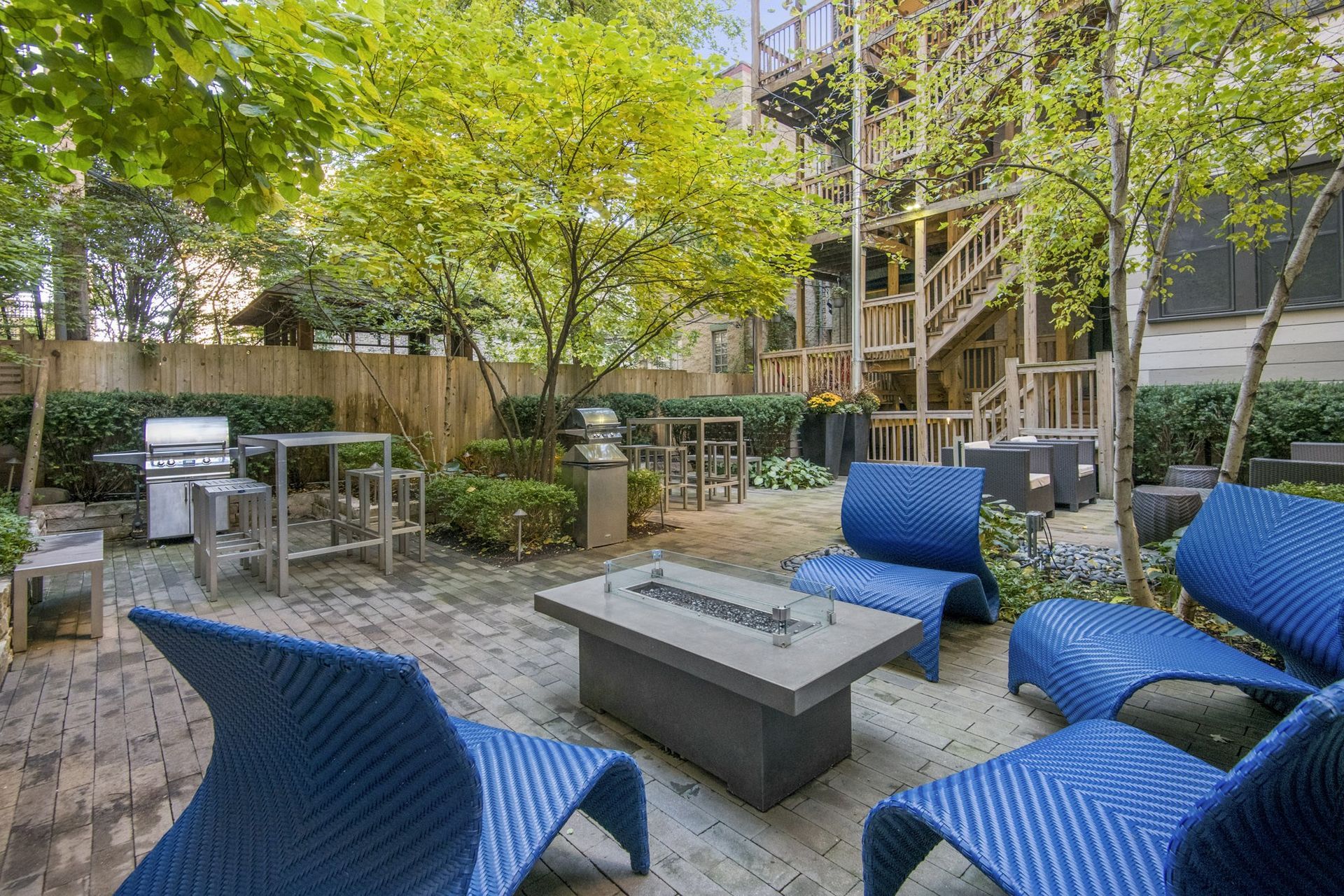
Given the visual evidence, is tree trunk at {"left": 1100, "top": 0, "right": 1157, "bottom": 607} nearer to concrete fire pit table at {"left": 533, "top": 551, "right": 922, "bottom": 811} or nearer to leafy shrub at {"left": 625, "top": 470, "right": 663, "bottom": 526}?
concrete fire pit table at {"left": 533, "top": 551, "right": 922, "bottom": 811}

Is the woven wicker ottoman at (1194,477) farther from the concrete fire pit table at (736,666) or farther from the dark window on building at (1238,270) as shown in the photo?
the concrete fire pit table at (736,666)

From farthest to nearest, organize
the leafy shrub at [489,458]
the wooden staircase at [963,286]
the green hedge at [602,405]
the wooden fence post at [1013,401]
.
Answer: the green hedge at [602,405], the wooden staircase at [963,286], the wooden fence post at [1013,401], the leafy shrub at [489,458]

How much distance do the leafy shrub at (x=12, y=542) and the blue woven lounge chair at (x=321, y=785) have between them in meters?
3.14

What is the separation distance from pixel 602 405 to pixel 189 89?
27.9 ft

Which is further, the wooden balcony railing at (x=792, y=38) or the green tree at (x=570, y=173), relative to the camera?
the wooden balcony railing at (x=792, y=38)

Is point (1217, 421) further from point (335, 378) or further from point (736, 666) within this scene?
point (335, 378)

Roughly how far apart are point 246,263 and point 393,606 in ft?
22.8

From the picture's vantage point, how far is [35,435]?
5844 mm

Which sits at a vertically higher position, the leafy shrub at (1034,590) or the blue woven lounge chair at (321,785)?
the blue woven lounge chair at (321,785)

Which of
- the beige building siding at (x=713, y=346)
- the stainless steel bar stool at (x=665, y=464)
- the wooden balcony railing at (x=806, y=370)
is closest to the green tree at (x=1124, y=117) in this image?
the stainless steel bar stool at (x=665, y=464)

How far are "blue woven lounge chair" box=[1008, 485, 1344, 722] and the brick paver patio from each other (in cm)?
31

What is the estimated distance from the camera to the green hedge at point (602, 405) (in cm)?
1007

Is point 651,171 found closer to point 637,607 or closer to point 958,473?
point 958,473

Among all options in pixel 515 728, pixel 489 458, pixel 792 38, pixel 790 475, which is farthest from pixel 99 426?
pixel 792 38
